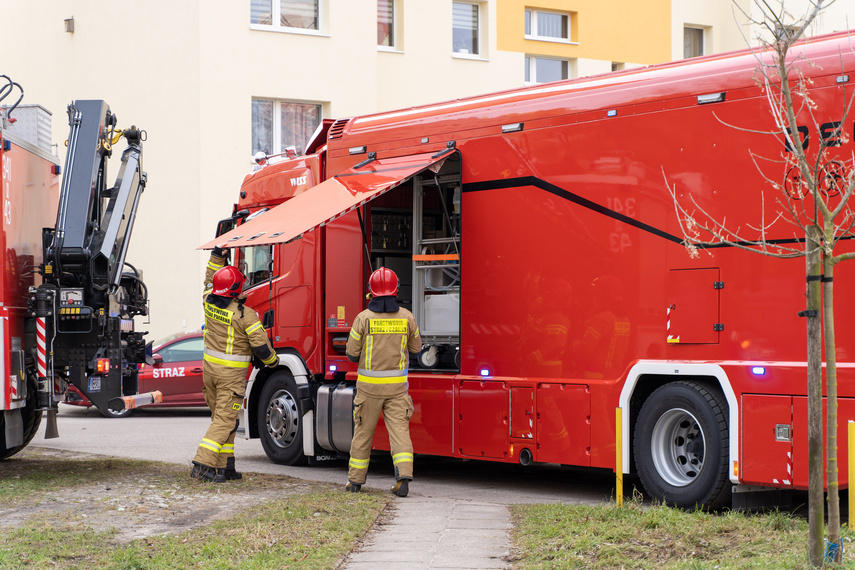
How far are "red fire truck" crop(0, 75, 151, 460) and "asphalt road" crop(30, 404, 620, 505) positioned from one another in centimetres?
180

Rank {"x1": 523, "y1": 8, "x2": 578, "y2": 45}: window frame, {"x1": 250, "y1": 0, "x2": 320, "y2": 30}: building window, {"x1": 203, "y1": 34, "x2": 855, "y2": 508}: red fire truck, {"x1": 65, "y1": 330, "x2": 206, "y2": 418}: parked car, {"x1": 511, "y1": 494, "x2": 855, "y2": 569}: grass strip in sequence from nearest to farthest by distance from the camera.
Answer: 1. {"x1": 511, "y1": 494, "x2": 855, "y2": 569}: grass strip
2. {"x1": 203, "y1": 34, "x2": 855, "y2": 508}: red fire truck
3. {"x1": 65, "y1": 330, "x2": 206, "y2": 418}: parked car
4. {"x1": 250, "y1": 0, "x2": 320, "y2": 30}: building window
5. {"x1": 523, "y1": 8, "x2": 578, "y2": 45}: window frame

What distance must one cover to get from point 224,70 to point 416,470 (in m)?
12.4

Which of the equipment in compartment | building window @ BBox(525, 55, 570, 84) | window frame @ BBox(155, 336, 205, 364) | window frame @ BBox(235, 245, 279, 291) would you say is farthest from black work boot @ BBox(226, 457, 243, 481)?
building window @ BBox(525, 55, 570, 84)

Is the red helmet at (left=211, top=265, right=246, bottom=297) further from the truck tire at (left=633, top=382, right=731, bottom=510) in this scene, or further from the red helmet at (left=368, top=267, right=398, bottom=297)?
the truck tire at (left=633, top=382, right=731, bottom=510)

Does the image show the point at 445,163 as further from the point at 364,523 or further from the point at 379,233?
the point at 364,523

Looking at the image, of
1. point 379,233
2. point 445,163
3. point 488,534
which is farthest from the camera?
point 379,233

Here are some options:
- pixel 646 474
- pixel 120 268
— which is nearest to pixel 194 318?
pixel 120 268

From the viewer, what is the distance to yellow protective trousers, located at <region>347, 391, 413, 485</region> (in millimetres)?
9203

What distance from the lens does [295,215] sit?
955cm

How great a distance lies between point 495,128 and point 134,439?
7274 millimetres

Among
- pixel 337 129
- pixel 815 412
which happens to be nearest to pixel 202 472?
pixel 337 129

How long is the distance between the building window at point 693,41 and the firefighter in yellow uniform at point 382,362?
19.5 meters

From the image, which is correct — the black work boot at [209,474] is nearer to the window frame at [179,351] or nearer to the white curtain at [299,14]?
the window frame at [179,351]

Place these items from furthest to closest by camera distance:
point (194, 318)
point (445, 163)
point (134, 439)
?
point (194, 318)
point (134, 439)
point (445, 163)
